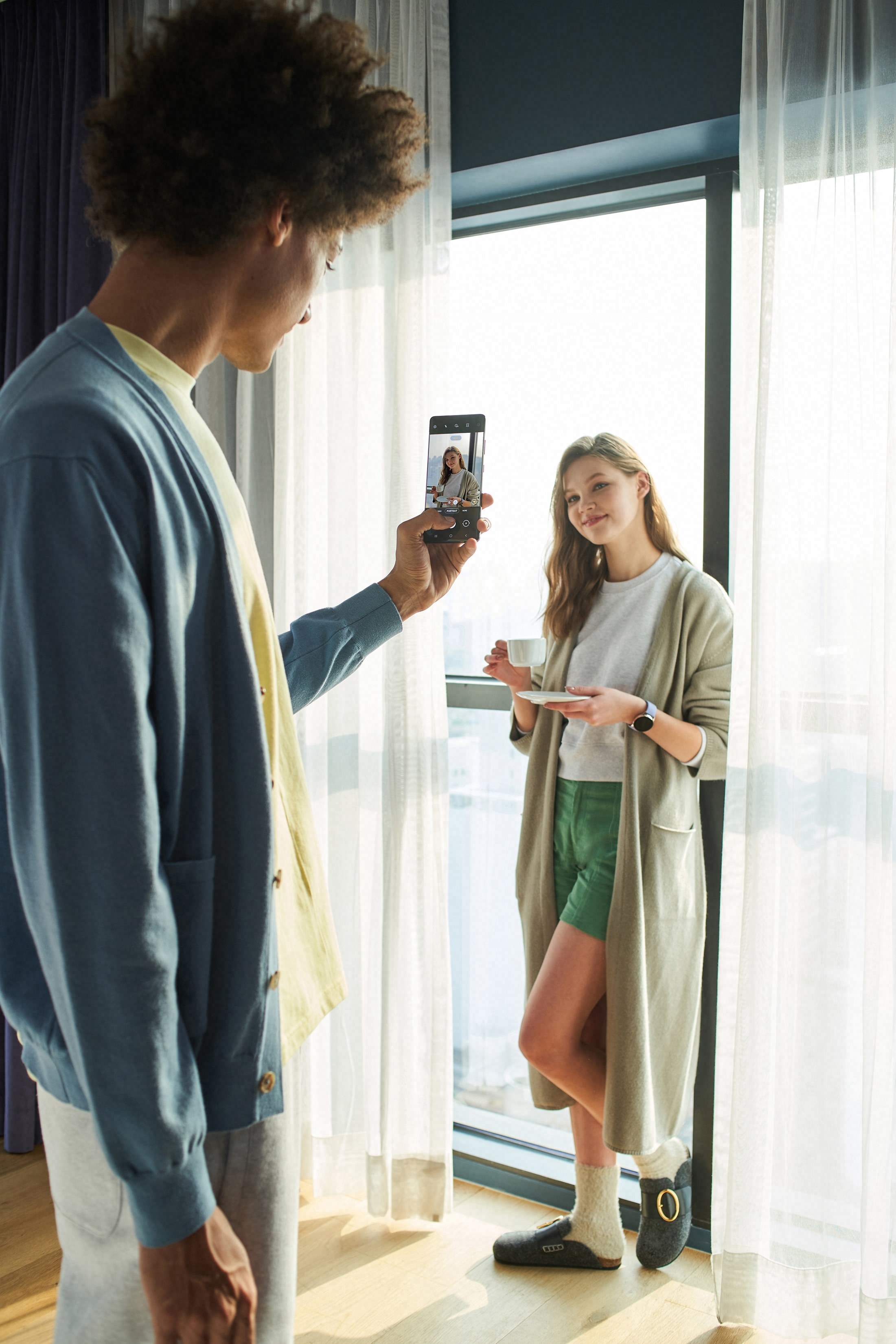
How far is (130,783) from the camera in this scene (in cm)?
69

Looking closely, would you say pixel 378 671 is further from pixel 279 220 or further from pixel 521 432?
pixel 279 220

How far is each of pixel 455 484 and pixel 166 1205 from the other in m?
1.26

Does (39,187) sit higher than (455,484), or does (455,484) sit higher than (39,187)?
(39,187)

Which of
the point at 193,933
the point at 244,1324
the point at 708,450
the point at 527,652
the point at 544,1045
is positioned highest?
the point at 708,450

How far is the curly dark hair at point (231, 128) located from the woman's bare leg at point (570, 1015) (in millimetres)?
1559

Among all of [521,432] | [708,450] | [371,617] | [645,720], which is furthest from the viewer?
[521,432]

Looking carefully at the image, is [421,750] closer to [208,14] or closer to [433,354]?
[433,354]

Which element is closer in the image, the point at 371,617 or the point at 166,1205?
the point at 166,1205

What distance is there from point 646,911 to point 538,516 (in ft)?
3.19

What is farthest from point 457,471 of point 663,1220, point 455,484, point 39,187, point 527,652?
point 39,187

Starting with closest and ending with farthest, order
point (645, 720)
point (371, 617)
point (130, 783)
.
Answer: point (130, 783)
point (371, 617)
point (645, 720)

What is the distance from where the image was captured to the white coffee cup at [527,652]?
6.69ft

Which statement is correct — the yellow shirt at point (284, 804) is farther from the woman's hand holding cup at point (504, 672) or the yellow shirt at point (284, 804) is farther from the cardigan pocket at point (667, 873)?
the woman's hand holding cup at point (504, 672)

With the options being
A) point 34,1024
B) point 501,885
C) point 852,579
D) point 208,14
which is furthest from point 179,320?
point 501,885
